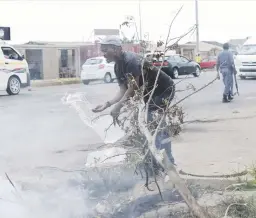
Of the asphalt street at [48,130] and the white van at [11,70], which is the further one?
the white van at [11,70]

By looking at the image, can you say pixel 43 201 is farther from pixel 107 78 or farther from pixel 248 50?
pixel 107 78

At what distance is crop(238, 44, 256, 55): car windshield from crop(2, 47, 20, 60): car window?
32.2 feet

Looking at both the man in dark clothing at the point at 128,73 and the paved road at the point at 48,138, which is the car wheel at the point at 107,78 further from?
the man in dark clothing at the point at 128,73

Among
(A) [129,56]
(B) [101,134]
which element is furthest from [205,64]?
(A) [129,56]

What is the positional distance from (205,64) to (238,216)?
31.2m

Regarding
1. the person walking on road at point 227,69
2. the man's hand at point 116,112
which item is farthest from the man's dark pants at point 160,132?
the person walking on road at point 227,69

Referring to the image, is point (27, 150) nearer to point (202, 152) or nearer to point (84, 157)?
point (84, 157)

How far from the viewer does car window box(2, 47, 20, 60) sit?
17.0 m

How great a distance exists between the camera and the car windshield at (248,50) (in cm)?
2144

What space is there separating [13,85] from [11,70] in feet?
1.74

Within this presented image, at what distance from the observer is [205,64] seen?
34.3m

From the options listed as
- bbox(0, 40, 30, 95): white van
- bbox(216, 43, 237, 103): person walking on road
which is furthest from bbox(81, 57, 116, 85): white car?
bbox(216, 43, 237, 103): person walking on road

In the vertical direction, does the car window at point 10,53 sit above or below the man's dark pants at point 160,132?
above

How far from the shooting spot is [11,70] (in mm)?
17109
